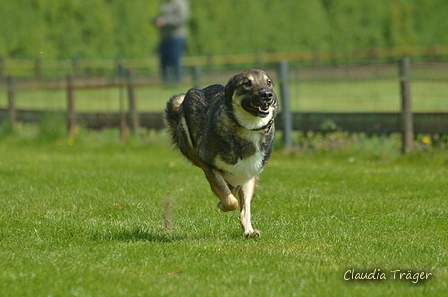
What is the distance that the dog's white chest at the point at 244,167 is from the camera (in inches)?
241

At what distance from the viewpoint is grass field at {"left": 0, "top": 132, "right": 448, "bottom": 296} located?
479 cm

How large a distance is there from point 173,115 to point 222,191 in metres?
1.53

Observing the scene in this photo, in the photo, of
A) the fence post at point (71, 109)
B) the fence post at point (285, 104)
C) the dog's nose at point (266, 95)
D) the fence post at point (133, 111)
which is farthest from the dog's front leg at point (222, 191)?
the fence post at point (71, 109)

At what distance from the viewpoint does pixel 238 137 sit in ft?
20.1

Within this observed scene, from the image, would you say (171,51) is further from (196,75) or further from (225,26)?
(225,26)

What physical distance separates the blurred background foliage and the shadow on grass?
869 inches

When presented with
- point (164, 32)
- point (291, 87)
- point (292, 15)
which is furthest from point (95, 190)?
point (292, 15)

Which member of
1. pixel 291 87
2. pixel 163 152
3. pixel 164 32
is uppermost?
pixel 164 32

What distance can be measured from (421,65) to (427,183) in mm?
3240

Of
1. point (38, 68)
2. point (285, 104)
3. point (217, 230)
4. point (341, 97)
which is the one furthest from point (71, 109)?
point (38, 68)

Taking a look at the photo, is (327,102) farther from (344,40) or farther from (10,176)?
(344,40)

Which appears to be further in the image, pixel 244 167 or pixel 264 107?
pixel 244 167

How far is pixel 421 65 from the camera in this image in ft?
38.4

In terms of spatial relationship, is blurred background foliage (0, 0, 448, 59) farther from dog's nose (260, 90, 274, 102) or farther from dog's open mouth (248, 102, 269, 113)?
dog's nose (260, 90, 274, 102)
